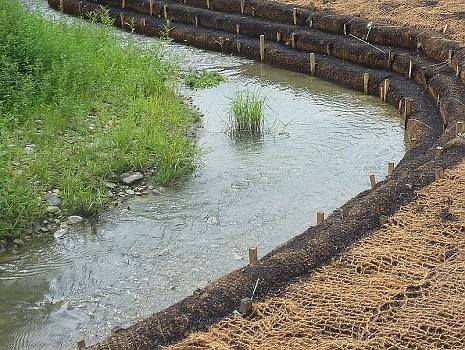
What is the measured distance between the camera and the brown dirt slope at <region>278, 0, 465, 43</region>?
13.2 m

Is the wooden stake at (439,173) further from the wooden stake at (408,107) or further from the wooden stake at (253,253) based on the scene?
the wooden stake at (408,107)

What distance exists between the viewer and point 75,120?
33.1 ft

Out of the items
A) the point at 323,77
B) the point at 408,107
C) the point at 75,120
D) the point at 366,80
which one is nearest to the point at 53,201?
the point at 75,120

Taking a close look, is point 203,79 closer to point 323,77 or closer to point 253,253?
point 323,77

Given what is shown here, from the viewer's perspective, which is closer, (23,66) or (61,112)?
(61,112)

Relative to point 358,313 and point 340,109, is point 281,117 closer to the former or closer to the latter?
point 340,109

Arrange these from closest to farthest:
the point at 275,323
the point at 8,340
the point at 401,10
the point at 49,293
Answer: the point at 275,323, the point at 8,340, the point at 49,293, the point at 401,10

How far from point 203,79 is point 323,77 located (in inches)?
97.6

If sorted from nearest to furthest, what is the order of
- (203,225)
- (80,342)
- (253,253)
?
(80,342) → (253,253) → (203,225)

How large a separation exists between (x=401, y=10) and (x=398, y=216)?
915 centimetres

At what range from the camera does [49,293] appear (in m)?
6.75

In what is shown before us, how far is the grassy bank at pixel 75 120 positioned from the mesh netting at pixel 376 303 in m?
3.75

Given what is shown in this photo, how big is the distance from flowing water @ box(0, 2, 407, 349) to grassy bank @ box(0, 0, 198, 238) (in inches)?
18.0

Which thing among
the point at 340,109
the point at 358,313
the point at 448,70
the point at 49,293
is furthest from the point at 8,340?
the point at 448,70
